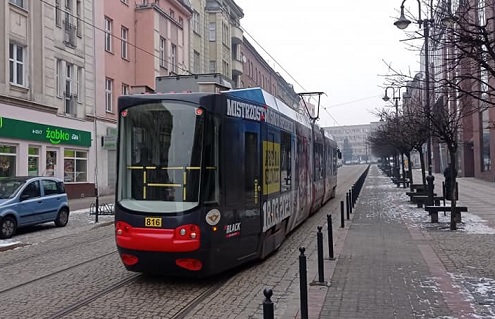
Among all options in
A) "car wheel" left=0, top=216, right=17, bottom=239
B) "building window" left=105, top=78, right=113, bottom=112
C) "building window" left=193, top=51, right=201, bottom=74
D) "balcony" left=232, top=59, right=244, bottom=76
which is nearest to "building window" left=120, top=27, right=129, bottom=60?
"building window" left=105, top=78, right=113, bottom=112

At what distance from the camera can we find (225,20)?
5078 cm

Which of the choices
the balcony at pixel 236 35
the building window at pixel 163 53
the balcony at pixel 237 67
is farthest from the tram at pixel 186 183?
the balcony at pixel 236 35

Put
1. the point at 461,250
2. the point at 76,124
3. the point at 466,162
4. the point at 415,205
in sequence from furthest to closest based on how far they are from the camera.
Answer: the point at 466,162 → the point at 76,124 → the point at 415,205 → the point at 461,250

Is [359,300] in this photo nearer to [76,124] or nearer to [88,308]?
[88,308]

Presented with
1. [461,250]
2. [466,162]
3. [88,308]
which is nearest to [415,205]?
[461,250]

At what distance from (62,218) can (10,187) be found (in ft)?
8.07

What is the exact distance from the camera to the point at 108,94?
31.2m

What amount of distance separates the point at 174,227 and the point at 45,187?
9954mm

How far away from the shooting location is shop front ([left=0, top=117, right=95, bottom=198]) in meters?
21.8

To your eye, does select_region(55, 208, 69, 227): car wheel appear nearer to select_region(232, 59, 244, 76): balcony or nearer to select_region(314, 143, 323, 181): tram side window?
select_region(314, 143, 323, 181): tram side window

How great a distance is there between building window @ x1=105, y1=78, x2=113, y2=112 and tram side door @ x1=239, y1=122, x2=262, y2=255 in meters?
23.8

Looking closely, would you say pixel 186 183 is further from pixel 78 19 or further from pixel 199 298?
pixel 78 19

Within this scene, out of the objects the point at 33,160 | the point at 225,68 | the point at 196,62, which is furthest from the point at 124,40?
the point at 225,68

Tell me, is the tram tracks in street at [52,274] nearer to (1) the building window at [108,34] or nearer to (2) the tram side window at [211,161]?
(2) the tram side window at [211,161]
